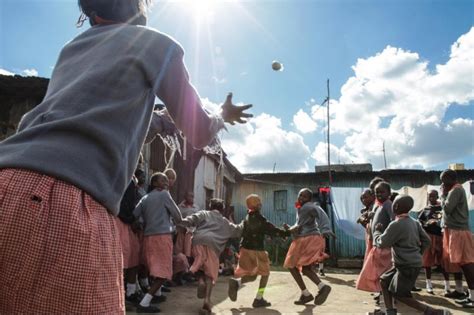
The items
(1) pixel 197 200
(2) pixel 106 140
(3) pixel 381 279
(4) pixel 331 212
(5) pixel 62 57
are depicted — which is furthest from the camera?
(4) pixel 331 212

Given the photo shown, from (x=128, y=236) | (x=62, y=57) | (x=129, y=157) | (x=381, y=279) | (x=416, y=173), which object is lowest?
(x=381, y=279)

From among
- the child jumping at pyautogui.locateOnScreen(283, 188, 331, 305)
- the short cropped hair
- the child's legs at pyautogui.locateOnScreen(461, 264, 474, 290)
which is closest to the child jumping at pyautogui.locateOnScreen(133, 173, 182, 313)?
the child jumping at pyautogui.locateOnScreen(283, 188, 331, 305)

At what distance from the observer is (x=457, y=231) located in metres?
5.84

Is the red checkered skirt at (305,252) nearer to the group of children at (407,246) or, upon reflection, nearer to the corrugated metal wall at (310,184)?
the group of children at (407,246)

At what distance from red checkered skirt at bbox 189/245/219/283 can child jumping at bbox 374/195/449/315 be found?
2.14 meters

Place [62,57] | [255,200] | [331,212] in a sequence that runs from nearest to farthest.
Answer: [62,57] < [255,200] < [331,212]

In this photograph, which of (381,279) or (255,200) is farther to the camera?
(255,200)

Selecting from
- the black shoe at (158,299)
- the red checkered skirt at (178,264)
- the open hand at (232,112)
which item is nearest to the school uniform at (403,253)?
the black shoe at (158,299)

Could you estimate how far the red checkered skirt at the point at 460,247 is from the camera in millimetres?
5586

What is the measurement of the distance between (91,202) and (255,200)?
511cm

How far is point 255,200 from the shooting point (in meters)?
6.04

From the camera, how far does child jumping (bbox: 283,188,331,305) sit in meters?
5.86

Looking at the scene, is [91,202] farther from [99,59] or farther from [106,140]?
[99,59]

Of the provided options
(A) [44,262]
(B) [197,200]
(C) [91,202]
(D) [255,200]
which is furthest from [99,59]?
(B) [197,200]
